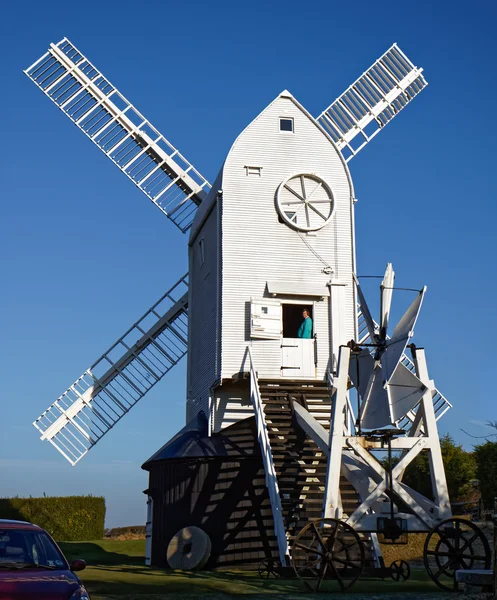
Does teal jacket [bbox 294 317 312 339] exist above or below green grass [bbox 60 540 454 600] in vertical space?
above

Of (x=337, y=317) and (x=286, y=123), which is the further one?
(x=286, y=123)

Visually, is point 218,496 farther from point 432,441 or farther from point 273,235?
point 273,235

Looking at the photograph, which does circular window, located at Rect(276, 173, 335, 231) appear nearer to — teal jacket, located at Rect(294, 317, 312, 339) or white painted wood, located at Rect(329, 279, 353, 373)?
white painted wood, located at Rect(329, 279, 353, 373)

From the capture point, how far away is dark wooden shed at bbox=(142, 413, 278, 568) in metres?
18.9

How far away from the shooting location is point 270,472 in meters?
17.3

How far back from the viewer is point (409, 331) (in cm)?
1505

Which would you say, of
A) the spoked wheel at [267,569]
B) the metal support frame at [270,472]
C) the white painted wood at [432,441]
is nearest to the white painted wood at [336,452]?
the metal support frame at [270,472]

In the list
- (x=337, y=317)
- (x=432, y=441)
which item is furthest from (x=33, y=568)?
(x=337, y=317)

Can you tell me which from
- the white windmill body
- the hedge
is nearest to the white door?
the white windmill body

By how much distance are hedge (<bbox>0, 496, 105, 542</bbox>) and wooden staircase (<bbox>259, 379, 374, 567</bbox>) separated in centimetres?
1576

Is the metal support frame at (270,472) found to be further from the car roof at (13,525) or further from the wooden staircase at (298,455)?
the car roof at (13,525)

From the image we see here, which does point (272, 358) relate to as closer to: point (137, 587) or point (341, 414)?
point (341, 414)

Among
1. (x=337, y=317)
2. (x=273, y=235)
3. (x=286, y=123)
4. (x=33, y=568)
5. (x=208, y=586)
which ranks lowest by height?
(x=33, y=568)

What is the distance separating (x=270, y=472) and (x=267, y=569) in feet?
6.69
